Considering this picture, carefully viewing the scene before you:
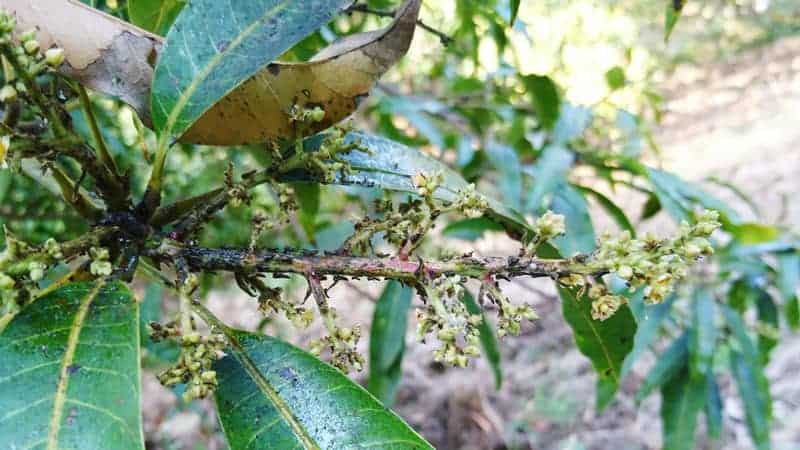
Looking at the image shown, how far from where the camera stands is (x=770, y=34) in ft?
31.8

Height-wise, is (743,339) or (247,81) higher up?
(247,81)

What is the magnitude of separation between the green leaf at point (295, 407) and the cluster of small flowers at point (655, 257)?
0.26 metres

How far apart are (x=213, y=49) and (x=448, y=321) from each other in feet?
1.34

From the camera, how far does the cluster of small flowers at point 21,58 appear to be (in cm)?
62

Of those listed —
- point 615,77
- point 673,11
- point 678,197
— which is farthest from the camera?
point 615,77

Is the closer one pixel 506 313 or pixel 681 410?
pixel 506 313

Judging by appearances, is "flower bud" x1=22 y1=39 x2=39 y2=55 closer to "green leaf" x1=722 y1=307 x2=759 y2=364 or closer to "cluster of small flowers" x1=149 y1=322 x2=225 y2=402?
"cluster of small flowers" x1=149 y1=322 x2=225 y2=402

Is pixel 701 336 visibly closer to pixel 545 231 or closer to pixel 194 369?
pixel 545 231

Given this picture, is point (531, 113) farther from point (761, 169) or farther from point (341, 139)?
point (761, 169)

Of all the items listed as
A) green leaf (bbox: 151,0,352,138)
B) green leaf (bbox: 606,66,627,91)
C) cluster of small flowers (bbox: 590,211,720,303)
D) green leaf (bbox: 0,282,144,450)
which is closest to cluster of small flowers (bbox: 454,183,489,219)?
cluster of small flowers (bbox: 590,211,720,303)

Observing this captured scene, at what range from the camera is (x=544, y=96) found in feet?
6.16

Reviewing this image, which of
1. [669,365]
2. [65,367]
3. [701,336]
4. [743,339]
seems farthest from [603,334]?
[743,339]

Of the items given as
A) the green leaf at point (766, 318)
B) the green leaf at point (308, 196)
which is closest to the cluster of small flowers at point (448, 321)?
the green leaf at point (308, 196)

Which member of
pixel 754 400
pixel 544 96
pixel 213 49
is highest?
pixel 544 96
